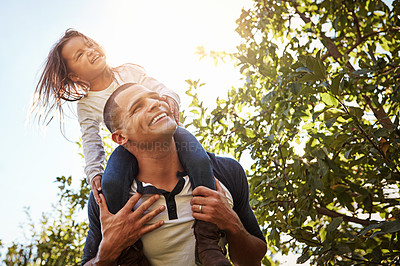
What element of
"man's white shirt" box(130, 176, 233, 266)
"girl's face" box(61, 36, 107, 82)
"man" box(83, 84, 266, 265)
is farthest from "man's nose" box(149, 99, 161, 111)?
"girl's face" box(61, 36, 107, 82)

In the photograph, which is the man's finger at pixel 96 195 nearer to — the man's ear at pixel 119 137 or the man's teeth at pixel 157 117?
the man's ear at pixel 119 137

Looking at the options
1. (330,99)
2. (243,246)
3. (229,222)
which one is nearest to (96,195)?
(229,222)

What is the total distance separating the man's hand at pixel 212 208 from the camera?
4.57 feet

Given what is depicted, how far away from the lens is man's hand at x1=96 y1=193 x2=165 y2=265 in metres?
1.40

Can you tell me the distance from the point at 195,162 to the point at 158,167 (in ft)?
0.54

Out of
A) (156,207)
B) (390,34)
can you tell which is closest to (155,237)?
(156,207)

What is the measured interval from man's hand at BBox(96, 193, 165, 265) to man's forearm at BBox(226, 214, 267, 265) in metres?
0.34

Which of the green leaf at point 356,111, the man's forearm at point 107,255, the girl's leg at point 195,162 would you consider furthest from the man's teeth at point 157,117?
the green leaf at point 356,111

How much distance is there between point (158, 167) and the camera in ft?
4.91

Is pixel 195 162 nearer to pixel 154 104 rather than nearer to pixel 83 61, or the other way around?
pixel 154 104

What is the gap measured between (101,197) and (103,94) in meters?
0.52

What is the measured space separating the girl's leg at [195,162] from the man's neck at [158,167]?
0.07 m

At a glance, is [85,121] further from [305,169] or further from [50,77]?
[305,169]

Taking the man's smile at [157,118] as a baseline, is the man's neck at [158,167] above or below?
below
